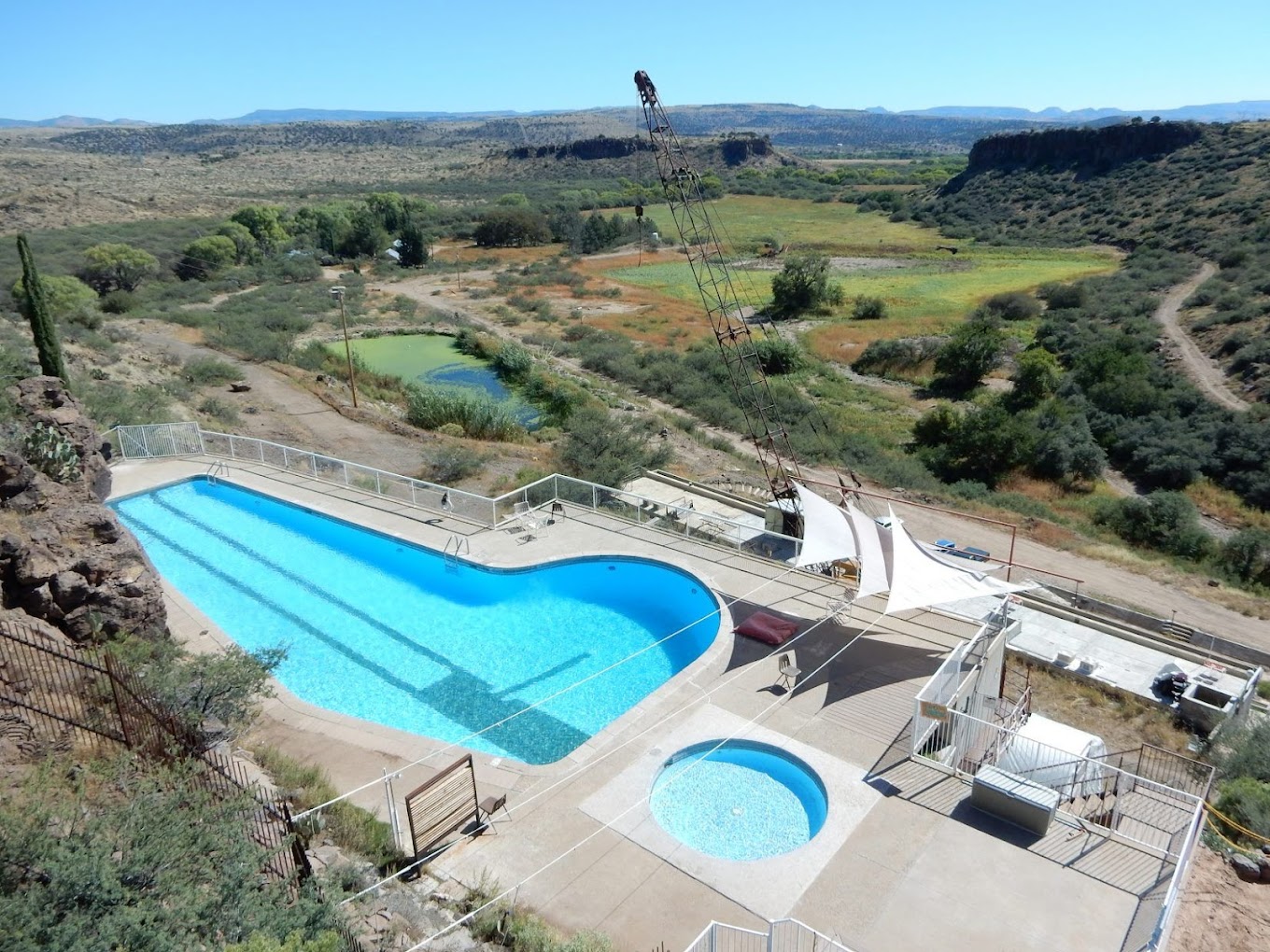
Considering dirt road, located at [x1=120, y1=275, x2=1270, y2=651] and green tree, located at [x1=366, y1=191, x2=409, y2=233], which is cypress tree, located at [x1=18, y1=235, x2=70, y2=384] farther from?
green tree, located at [x1=366, y1=191, x2=409, y2=233]

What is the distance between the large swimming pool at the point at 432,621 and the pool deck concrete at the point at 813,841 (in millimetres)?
1471

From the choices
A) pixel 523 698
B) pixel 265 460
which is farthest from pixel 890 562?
pixel 265 460

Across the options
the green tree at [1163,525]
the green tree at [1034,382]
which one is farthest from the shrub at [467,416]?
the green tree at [1034,382]

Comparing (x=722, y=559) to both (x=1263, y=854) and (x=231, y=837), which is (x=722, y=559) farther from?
(x=231, y=837)

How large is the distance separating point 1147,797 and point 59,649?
48.9ft

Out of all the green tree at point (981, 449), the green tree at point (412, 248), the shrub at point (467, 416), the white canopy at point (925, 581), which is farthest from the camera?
the green tree at point (412, 248)

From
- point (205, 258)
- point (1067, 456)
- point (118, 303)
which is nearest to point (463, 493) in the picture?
point (1067, 456)

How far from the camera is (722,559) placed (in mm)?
18000

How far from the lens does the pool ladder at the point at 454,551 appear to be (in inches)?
721

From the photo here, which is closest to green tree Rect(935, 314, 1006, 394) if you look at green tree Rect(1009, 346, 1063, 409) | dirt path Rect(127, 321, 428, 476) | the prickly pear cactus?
green tree Rect(1009, 346, 1063, 409)

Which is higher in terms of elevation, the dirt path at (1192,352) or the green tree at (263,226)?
the green tree at (263,226)

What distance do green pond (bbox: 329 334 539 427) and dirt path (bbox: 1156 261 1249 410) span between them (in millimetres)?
32297

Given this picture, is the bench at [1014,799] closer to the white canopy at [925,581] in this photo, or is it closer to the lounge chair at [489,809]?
the white canopy at [925,581]

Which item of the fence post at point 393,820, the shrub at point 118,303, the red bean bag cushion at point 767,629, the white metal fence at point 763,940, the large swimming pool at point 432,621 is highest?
the shrub at point 118,303
